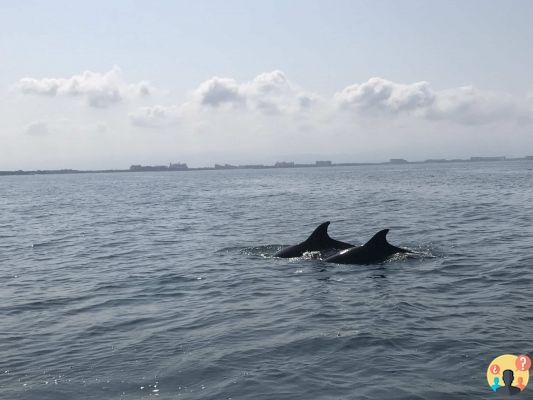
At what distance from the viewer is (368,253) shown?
19.9 meters

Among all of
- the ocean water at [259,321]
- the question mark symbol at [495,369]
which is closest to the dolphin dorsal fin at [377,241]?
the ocean water at [259,321]

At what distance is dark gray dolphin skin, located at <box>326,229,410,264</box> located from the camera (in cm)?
1980

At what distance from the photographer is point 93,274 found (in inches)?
790

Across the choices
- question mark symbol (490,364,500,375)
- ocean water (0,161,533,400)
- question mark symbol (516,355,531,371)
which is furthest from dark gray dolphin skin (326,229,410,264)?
question mark symbol (516,355,531,371)

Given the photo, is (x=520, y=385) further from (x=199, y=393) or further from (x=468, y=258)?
(x=468, y=258)

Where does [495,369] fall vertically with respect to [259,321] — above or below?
above

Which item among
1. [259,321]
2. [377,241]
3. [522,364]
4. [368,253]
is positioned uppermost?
[377,241]

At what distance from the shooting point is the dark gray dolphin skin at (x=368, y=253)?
65.0 ft

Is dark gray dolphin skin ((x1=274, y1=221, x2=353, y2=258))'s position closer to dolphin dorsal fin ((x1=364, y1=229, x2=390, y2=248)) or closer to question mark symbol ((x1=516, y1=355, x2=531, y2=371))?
dolphin dorsal fin ((x1=364, y1=229, x2=390, y2=248))

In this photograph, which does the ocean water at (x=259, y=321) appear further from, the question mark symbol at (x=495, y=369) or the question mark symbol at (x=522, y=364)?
the question mark symbol at (x=522, y=364)

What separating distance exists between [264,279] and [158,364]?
7.65 meters

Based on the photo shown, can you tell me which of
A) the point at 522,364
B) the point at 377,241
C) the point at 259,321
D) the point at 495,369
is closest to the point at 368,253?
the point at 377,241

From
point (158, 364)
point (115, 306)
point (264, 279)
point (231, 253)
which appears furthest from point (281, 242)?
point (158, 364)

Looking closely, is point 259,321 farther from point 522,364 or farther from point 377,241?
point 377,241
